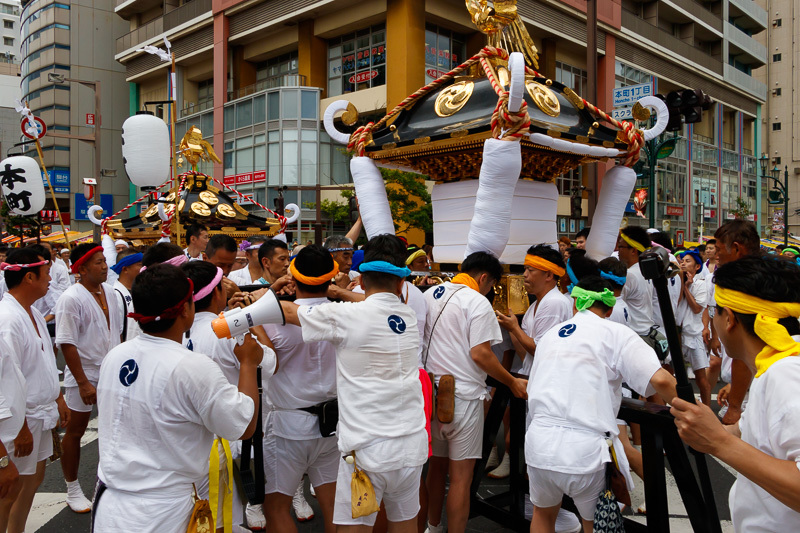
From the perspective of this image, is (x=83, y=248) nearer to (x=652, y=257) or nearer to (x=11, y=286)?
(x=11, y=286)

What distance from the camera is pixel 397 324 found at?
9.50 ft

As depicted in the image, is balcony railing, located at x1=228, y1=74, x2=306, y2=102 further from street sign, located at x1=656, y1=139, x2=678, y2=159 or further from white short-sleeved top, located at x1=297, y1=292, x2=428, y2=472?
white short-sleeved top, located at x1=297, y1=292, x2=428, y2=472

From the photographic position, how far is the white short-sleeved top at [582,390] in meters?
2.77

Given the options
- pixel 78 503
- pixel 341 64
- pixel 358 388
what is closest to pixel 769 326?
pixel 358 388

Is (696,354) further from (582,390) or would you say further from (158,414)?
(158,414)

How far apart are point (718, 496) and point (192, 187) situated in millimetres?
12194

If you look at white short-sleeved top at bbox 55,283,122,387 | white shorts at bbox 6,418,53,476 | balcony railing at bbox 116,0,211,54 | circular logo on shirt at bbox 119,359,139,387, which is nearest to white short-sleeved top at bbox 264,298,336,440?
circular logo on shirt at bbox 119,359,139,387

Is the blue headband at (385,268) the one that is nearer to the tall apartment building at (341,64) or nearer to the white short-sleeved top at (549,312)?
the white short-sleeved top at (549,312)

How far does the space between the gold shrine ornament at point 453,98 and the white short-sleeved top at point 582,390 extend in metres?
2.67

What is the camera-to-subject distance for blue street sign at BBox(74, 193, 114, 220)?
34688mm

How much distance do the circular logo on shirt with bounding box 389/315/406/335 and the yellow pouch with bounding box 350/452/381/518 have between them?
662 millimetres

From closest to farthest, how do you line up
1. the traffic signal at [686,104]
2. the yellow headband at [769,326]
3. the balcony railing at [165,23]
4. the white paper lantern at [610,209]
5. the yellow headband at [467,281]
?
the yellow headband at [769,326], the yellow headband at [467,281], the white paper lantern at [610,209], the traffic signal at [686,104], the balcony railing at [165,23]

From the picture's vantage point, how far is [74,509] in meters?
4.37

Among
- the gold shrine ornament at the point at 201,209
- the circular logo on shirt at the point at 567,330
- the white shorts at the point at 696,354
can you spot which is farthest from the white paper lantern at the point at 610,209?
the gold shrine ornament at the point at 201,209
